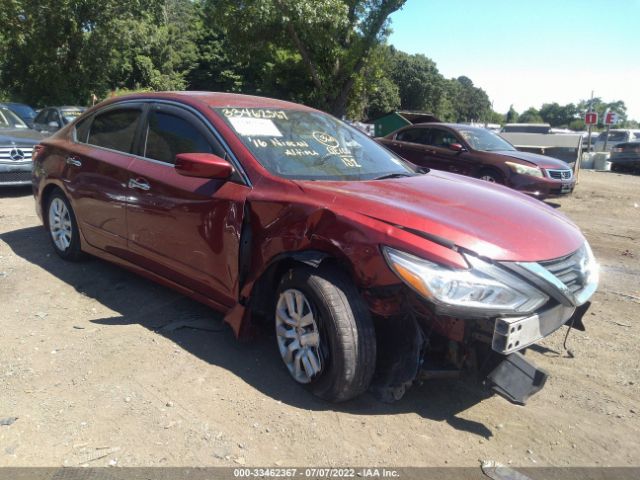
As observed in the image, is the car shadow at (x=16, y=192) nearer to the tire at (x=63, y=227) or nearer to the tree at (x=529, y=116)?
the tire at (x=63, y=227)

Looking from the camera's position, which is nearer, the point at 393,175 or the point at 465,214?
the point at 465,214

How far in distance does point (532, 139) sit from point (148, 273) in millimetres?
12484

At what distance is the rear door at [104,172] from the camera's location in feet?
14.1

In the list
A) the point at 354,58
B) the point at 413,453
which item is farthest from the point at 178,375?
the point at 354,58

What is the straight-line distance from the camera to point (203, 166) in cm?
331

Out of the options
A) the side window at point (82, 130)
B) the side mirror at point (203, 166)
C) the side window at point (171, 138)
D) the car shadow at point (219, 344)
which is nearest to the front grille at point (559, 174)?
the car shadow at point (219, 344)

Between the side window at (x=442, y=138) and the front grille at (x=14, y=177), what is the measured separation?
7.43 meters

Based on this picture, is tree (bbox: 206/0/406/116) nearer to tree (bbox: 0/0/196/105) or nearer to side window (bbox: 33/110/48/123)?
tree (bbox: 0/0/196/105)

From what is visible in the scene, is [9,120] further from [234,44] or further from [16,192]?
[234,44]

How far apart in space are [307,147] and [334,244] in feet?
3.61

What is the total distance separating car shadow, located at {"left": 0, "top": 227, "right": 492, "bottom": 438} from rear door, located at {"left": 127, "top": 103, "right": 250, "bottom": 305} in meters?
0.38

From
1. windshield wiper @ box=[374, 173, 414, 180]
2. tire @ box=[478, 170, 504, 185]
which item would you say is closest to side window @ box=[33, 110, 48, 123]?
tire @ box=[478, 170, 504, 185]

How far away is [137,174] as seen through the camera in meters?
4.07

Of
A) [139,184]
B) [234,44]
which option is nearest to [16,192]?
[139,184]
